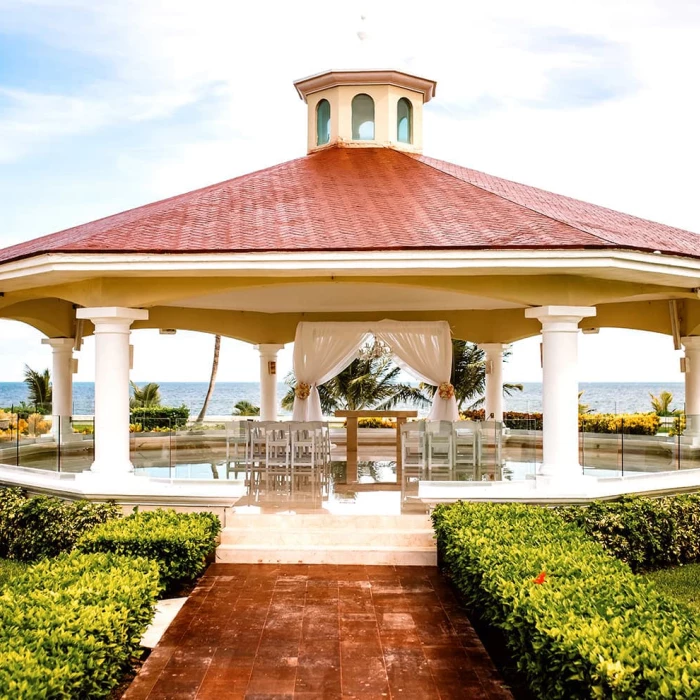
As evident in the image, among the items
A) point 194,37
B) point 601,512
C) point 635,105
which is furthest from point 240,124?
point 601,512

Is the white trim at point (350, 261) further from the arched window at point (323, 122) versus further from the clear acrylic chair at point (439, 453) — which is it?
the arched window at point (323, 122)

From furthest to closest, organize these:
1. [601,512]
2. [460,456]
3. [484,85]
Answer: [484,85] < [460,456] < [601,512]

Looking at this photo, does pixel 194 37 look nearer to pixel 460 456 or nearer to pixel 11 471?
pixel 11 471

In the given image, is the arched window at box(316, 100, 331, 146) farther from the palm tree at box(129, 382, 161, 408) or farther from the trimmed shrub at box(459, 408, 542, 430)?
the palm tree at box(129, 382, 161, 408)

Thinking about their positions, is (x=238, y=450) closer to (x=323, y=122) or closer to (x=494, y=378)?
(x=323, y=122)

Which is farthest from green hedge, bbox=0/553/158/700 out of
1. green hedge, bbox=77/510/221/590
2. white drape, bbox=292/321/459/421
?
white drape, bbox=292/321/459/421

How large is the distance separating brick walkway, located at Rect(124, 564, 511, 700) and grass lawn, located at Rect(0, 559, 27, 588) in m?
2.41

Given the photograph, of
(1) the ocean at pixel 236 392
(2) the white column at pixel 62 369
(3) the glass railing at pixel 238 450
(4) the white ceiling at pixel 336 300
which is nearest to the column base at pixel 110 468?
(3) the glass railing at pixel 238 450

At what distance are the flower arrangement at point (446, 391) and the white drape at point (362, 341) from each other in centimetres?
7

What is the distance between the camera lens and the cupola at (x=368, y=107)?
15562mm

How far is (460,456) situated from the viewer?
11.4 metres

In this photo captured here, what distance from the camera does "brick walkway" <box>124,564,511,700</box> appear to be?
594cm

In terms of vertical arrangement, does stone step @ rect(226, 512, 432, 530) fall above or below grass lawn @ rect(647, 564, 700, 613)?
above

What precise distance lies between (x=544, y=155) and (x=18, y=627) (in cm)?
5120
